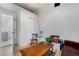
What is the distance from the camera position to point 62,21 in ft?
5.60

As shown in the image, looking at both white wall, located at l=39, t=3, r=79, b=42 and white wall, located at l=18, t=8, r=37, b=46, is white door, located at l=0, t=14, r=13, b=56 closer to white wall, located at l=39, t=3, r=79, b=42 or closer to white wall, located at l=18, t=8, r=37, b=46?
white wall, located at l=18, t=8, r=37, b=46

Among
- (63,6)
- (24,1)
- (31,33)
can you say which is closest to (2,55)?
(31,33)

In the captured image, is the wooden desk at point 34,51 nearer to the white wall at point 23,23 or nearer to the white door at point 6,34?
the white wall at point 23,23

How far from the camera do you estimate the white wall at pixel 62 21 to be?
5.48 ft

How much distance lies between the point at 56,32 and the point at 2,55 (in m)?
0.93

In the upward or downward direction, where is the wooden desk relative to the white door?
downward

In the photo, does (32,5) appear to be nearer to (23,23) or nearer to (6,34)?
(23,23)

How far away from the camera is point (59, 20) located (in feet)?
5.65

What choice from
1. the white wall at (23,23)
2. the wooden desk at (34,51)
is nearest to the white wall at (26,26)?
the white wall at (23,23)

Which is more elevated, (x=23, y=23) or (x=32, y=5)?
(x=32, y=5)

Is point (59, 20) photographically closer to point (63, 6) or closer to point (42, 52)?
point (63, 6)

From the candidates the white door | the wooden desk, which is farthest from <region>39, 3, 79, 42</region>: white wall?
the white door

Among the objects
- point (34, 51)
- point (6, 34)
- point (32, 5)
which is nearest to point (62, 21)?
point (32, 5)

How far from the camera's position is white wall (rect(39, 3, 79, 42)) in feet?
5.48
